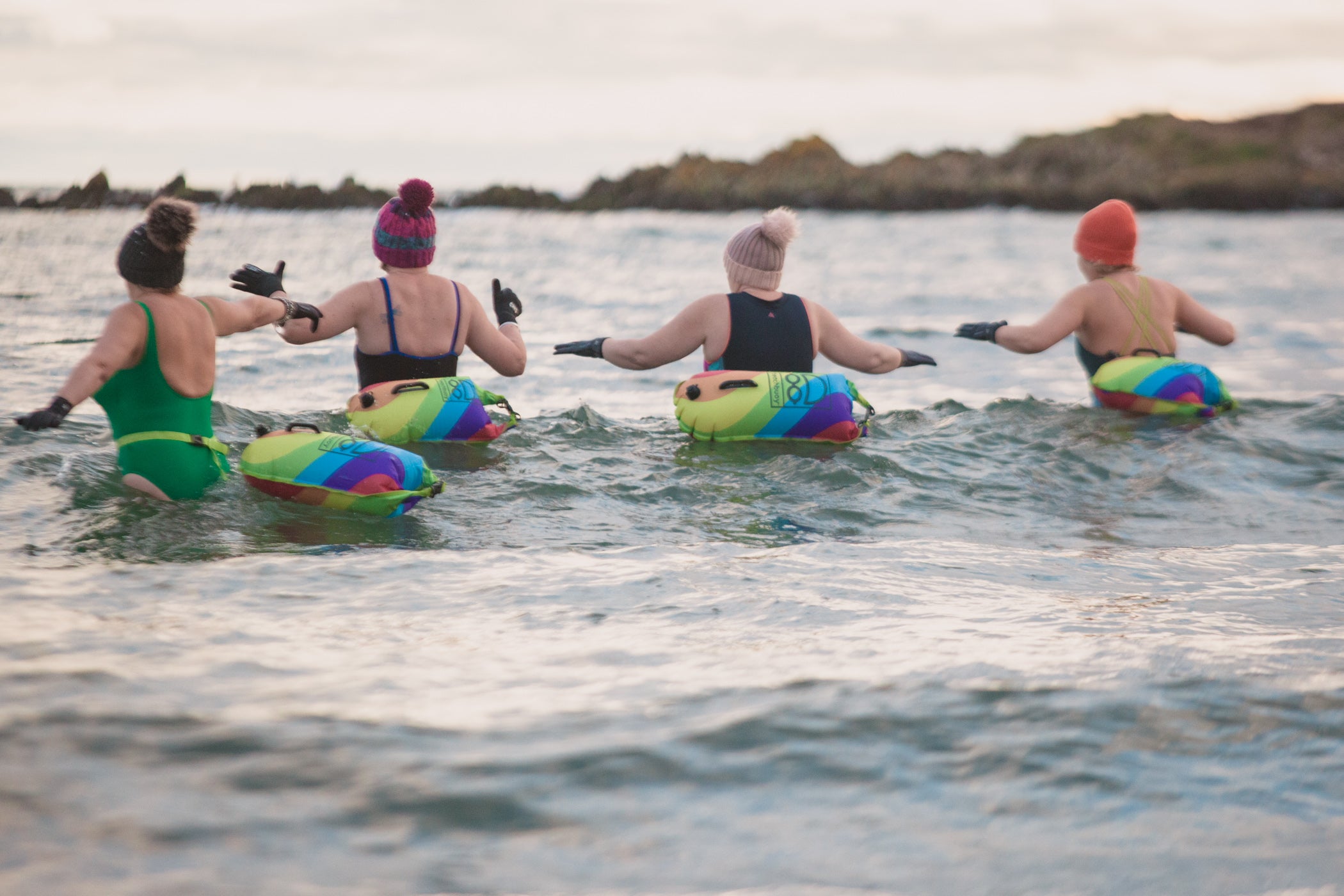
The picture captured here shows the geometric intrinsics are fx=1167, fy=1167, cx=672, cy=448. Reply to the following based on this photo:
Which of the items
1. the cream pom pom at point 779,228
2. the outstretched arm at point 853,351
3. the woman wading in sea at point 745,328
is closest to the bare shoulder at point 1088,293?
the outstretched arm at point 853,351

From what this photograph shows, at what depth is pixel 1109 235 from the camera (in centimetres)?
866

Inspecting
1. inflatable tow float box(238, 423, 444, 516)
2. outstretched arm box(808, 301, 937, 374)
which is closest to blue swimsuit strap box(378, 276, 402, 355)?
inflatable tow float box(238, 423, 444, 516)

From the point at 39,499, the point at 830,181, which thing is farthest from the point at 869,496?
the point at 830,181

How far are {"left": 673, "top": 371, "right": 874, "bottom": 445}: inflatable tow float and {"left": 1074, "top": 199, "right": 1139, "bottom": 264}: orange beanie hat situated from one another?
8.34ft

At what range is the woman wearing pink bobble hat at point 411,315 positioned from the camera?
7195 millimetres

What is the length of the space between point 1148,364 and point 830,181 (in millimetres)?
68136

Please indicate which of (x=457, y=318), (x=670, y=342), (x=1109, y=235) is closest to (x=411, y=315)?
(x=457, y=318)

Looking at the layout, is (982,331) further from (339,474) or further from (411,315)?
(339,474)

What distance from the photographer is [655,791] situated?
327 cm

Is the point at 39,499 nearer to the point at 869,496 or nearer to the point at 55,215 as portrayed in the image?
the point at 869,496

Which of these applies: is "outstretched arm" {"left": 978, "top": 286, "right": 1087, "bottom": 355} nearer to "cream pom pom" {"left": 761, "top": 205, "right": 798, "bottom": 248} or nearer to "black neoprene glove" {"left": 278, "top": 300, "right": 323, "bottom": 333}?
"cream pom pom" {"left": 761, "top": 205, "right": 798, "bottom": 248}

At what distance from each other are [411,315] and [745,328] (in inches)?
84.5

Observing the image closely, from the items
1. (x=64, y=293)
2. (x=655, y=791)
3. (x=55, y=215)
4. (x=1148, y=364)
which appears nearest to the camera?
(x=655, y=791)

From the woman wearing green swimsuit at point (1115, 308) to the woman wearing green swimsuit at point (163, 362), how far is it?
5.20 metres
